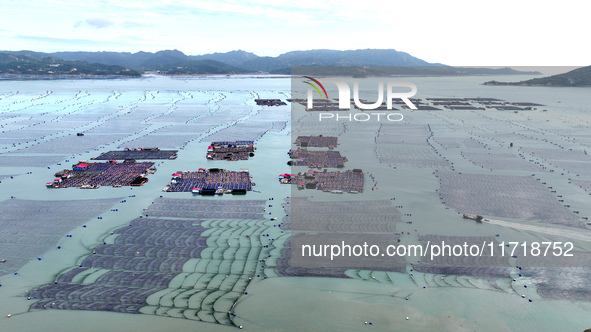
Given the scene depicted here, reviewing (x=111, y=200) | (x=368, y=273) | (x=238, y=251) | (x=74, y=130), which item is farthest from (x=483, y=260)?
(x=74, y=130)

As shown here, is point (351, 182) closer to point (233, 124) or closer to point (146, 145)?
point (146, 145)

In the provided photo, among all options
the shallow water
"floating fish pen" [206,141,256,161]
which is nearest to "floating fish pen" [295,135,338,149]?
the shallow water

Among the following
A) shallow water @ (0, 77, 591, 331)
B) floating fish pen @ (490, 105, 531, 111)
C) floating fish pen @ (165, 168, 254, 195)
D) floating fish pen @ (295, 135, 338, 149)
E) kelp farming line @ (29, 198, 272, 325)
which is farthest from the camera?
floating fish pen @ (490, 105, 531, 111)

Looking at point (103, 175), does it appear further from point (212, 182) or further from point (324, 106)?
point (324, 106)

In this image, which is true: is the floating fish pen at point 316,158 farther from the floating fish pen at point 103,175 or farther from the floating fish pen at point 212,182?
the floating fish pen at point 103,175

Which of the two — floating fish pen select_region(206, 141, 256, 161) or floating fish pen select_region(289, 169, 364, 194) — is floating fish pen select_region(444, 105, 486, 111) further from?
floating fish pen select_region(289, 169, 364, 194)

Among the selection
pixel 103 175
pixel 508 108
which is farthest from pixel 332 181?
pixel 508 108
